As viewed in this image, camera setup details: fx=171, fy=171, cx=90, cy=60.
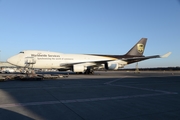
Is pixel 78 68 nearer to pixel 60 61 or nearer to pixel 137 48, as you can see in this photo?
pixel 60 61

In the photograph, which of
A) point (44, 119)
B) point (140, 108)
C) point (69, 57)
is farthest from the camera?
point (69, 57)

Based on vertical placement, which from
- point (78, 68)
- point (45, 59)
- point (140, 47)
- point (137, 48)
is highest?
point (140, 47)

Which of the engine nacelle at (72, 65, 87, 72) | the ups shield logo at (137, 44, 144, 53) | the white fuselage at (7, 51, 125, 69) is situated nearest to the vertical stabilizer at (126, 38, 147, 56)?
the ups shield logo at (137, 44, 144, 53)

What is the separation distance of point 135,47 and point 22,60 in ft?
75.3

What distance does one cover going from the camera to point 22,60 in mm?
26281

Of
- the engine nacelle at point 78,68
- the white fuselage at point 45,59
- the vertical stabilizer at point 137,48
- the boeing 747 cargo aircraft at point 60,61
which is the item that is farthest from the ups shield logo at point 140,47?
the engine nacelle at point 78,68

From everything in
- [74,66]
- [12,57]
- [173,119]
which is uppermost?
[12,57]

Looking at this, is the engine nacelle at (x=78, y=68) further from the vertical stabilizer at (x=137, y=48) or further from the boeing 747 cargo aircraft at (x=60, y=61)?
the vertical stabilizer at (x=137, y=48)

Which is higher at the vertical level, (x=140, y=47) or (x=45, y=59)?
(x=140, y=47)

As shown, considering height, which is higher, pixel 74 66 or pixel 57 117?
pixel 74 66

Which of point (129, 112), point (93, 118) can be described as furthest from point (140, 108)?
point (93, 118)

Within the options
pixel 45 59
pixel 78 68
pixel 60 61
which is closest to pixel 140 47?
pixel 78 68

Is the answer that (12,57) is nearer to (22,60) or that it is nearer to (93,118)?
(22,60)

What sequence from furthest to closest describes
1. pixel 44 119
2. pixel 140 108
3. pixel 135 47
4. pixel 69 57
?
1. pixel 135 47
2. pixel 69 57
3. pixel 140 108
4. pixel 44 119
